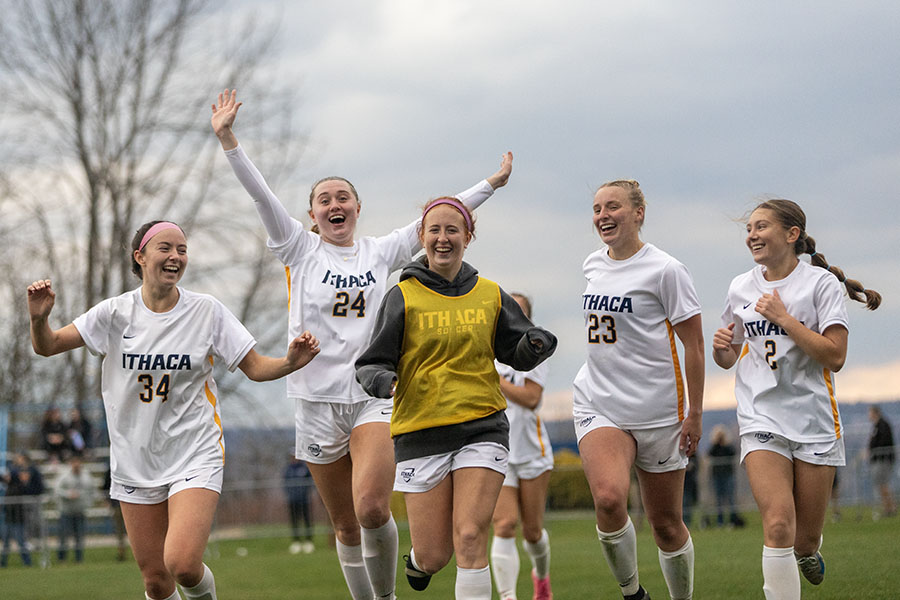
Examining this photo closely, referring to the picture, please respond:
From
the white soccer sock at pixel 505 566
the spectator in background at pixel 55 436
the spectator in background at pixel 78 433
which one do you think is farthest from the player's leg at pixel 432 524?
the spectator in background at pixel 55 436

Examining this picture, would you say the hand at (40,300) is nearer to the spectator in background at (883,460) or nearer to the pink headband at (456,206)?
the pink headband at (456,206)

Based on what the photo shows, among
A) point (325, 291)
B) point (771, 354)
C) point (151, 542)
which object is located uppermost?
point (325, 291)

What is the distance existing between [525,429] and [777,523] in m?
3.98

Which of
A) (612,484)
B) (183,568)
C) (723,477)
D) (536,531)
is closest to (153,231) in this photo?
(183,568)

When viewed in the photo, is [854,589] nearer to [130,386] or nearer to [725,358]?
[725,358]

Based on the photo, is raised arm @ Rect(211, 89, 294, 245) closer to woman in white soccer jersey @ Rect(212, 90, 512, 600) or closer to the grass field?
woman in white soccer jersey @ Rect(212, 90, 512, 600)

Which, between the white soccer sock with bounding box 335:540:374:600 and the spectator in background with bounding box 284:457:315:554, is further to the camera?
the spectator in background with bounding box 284:457:315:554

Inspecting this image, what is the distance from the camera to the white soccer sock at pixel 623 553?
23.5ft

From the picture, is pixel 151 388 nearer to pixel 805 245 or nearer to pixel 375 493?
pixel 375 493

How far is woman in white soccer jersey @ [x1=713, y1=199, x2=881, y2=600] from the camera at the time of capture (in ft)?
21.9

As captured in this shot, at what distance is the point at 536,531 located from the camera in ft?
32.0

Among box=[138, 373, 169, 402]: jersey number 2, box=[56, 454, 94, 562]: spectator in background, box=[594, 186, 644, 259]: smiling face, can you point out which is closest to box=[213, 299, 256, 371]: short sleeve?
box=[138, 373, 169, 402]: jersey number 2

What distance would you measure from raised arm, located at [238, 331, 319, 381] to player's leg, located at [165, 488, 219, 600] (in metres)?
0.74

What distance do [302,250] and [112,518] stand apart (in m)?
18.7
